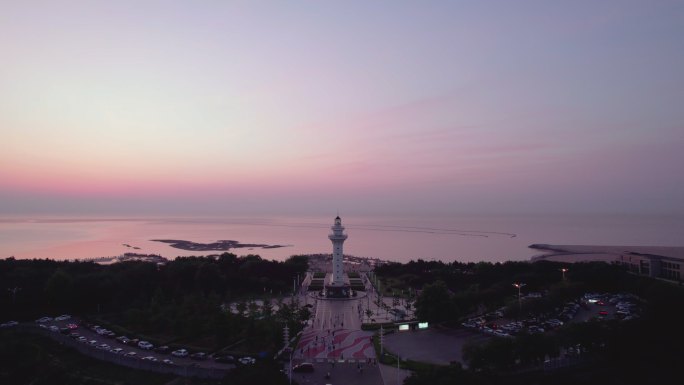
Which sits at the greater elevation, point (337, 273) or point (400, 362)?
point (337, 273)

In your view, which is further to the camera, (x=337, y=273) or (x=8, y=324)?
(x=337, y=273)

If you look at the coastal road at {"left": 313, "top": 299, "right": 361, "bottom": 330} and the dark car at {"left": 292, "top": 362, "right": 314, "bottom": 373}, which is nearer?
the dark car at {"left": 292, "top": 362, "right": 314, "bottom": 373}

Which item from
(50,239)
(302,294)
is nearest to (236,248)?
(50,239)

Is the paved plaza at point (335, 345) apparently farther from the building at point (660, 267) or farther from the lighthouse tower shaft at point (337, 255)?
the building at point (660, 267)

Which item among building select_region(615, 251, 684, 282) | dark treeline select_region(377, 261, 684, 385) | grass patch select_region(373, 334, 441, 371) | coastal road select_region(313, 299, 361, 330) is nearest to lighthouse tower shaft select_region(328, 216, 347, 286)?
coastal road select_region(313, 299, 361, 330)

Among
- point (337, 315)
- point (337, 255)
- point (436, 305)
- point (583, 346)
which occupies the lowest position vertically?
point (337, 315)

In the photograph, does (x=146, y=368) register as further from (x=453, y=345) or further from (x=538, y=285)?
(x=538, y=285)

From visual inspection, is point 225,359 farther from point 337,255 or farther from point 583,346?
point 337,255

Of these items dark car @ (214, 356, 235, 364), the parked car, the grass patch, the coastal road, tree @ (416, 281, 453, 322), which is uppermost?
tree @ (416, 281, 453, 322)

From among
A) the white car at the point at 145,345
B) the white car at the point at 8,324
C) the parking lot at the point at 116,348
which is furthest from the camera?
the white car at the point at 8,324

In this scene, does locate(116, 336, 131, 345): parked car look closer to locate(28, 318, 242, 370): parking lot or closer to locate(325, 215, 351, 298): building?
locate(28, 318, 242, 370): parking lot

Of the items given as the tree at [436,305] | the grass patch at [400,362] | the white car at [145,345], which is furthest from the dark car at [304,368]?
the tree at [436,305]

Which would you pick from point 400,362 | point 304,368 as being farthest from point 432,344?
point 304,368
